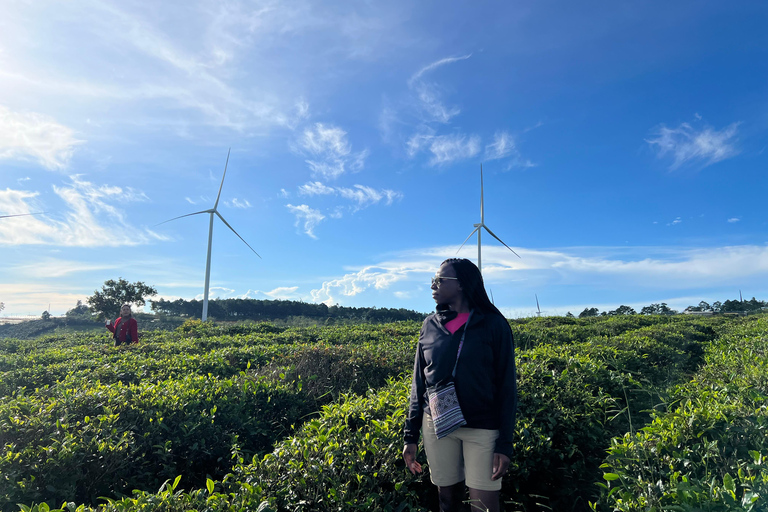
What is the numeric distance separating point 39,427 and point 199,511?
109 inches

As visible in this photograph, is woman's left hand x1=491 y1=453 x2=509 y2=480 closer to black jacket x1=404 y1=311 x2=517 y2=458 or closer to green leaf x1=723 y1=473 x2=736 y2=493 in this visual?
black jacket x1=404 y1=311 x2=517 y2=458

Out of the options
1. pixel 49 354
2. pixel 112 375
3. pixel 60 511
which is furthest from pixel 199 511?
pixel 49 354

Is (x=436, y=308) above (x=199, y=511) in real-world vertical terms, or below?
above

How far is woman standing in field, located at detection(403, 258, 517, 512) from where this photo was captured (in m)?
2.98

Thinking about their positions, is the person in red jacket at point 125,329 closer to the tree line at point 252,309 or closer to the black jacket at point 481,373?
the black jacket at point 481,373

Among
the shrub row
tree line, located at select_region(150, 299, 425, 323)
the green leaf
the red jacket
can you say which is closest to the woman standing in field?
the shrub row

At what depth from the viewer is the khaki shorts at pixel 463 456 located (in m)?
2.98

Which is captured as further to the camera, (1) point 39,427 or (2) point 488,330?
(1) point 39,427

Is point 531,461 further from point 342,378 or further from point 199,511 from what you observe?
point 342,378

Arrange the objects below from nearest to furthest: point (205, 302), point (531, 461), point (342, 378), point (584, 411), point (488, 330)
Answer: point (488, 330) → point (531, 461) → point (584, 411) → point (342, 378) → point (205, 302)

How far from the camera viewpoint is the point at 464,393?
9.97 ft

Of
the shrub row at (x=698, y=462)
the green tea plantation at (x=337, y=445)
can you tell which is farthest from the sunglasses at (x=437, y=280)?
the shrub row at (x=698, y=462)

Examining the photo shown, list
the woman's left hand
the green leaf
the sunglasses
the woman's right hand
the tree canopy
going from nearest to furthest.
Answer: the green leaf, the woman's left hand, the woman's right hand, the sunglasses, the tree canopy

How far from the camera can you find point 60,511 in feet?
9.80
